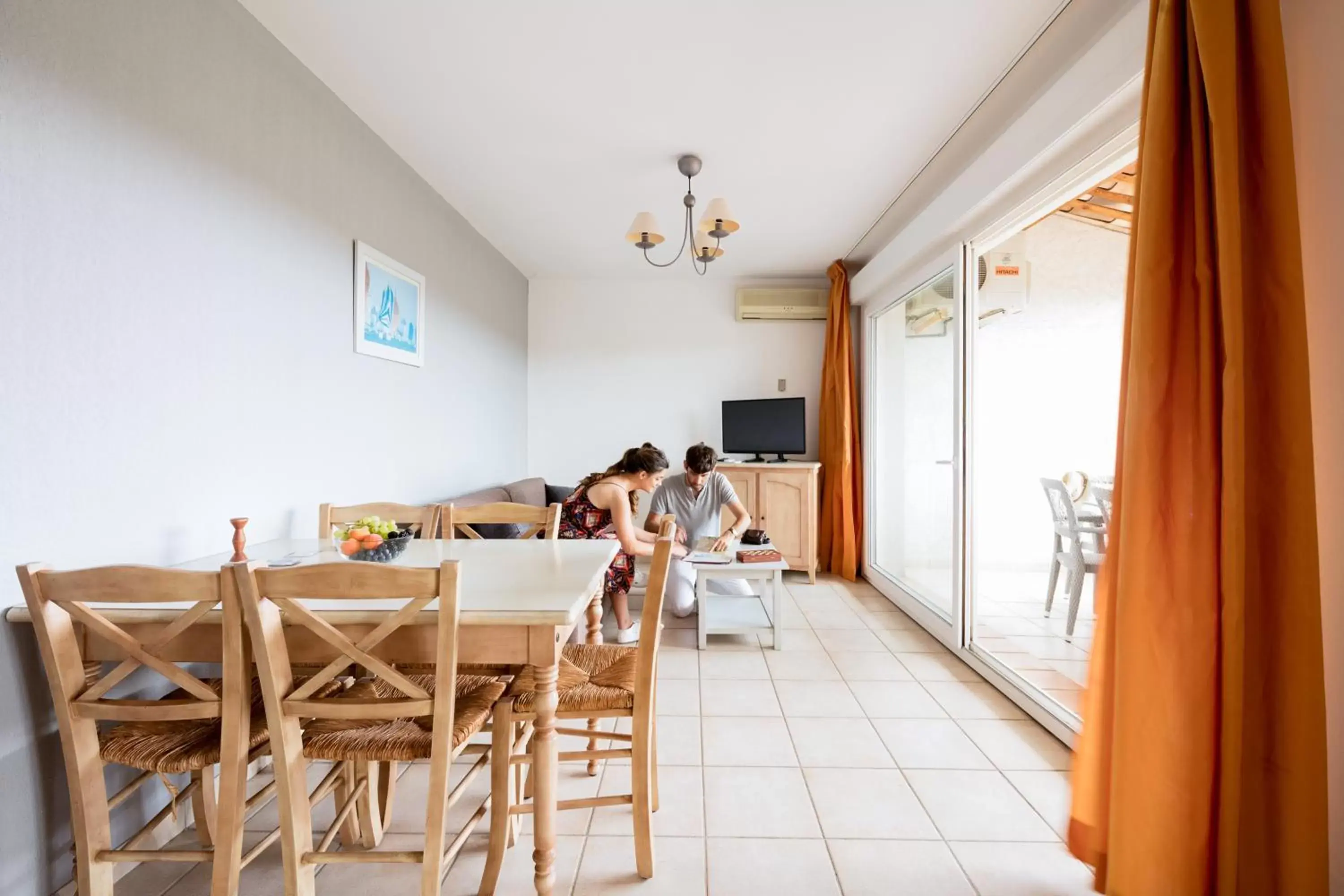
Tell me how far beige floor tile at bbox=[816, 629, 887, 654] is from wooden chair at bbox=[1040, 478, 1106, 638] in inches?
36.7

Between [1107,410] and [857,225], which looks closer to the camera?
[1107,410]

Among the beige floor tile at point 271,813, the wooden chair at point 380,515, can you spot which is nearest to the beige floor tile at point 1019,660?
the wooden chair at point 380,515

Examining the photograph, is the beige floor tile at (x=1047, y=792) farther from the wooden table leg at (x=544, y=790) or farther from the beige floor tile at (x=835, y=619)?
the beige floor tile at (x=835, y=619)

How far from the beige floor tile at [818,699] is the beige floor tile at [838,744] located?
0.16 ft

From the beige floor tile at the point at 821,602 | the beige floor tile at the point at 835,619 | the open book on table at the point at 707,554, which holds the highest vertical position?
the open book on table at the point at 707,554

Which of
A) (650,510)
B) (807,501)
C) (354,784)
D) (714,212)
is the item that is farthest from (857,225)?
(354,784)

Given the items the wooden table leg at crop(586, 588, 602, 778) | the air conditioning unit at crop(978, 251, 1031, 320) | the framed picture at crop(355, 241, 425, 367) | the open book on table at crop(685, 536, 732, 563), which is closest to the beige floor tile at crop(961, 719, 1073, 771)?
the open book on table at crop(685, 536, 732, 563)

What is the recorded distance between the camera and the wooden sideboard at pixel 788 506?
4473 mm

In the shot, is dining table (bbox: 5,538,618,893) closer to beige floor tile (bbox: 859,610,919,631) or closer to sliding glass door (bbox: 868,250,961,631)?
sliding glass door (bbox: 868,250,961,631)

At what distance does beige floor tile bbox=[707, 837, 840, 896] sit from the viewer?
4.75 feet

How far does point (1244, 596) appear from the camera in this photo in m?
1.18

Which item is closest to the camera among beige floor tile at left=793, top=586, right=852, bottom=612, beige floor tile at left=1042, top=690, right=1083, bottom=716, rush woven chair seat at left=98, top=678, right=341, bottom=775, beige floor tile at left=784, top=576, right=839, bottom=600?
rush woven chair seat at left=98, top=678, right=341, bottom=775

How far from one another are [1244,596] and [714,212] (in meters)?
2.19

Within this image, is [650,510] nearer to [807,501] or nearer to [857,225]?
[807,501]
